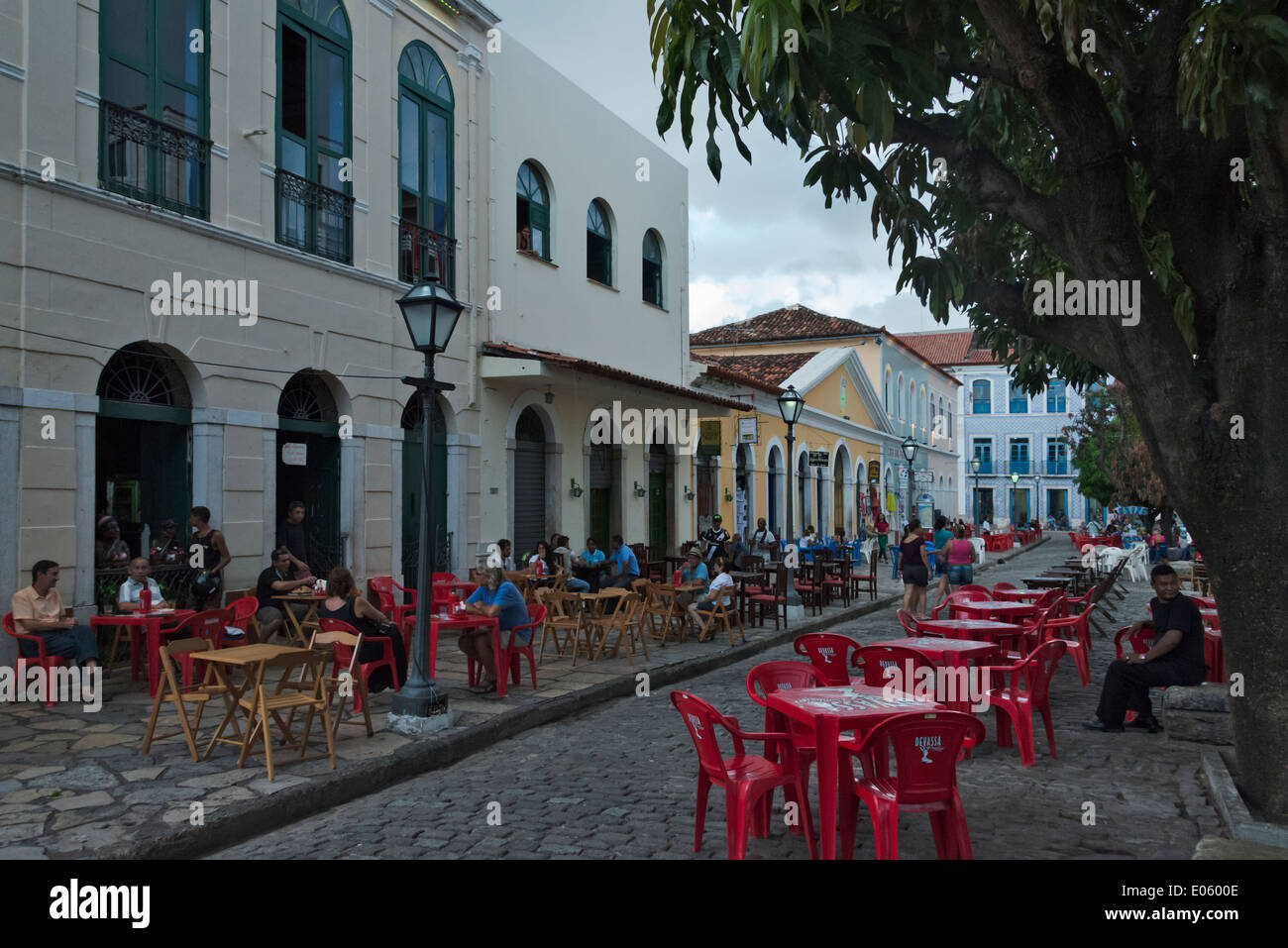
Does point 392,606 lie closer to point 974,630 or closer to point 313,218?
point 313,218

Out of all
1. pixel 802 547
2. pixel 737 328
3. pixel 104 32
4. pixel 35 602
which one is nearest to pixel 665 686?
pixel 35 602

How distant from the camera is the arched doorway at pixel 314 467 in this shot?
38.2 feet

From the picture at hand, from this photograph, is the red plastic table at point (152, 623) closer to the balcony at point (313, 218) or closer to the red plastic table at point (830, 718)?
the balcony at point (313, 218)

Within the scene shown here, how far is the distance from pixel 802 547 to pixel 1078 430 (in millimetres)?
21300

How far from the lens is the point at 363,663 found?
7.97 m

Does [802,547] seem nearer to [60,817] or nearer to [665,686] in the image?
[665,686]

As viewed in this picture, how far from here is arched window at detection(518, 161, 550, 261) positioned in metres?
16.0

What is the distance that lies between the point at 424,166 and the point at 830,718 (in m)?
11.3

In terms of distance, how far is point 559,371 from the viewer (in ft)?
49.3

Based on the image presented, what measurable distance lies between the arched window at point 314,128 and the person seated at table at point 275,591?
3.84m

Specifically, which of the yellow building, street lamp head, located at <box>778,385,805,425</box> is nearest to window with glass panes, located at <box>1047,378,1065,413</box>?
the yellow building

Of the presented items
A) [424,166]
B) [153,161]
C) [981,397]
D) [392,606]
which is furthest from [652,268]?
[981,397]

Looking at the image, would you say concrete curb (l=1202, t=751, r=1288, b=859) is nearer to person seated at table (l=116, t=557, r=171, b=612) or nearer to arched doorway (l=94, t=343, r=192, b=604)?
person seated at table (l=116, t=557, r=171, b=612)

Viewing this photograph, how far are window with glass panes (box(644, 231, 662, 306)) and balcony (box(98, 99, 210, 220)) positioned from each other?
1146 centimetres
